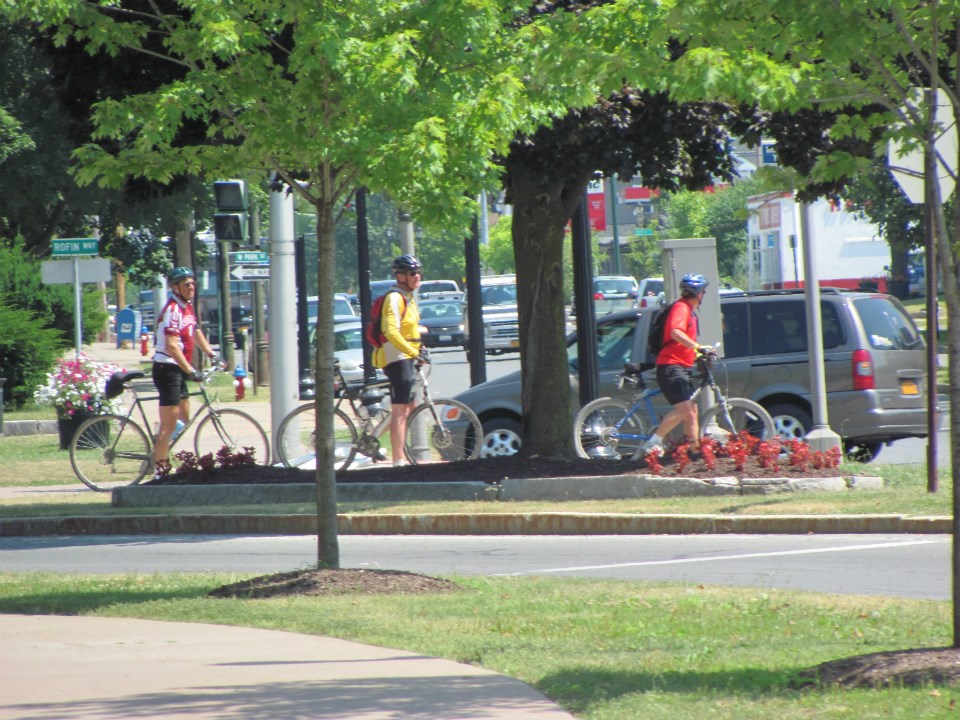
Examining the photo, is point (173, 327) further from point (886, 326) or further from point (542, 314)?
point (886, 326)

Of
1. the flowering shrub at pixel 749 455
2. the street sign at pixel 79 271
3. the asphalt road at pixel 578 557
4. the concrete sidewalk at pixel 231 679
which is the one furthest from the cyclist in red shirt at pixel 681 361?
the street sign at pixel 79 271

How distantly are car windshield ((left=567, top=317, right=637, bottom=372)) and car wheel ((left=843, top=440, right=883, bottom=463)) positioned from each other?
253 cm

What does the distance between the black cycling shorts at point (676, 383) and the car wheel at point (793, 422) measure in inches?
80.5

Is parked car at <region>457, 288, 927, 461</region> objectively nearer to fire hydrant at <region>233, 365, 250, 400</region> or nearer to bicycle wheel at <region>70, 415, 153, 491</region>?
bicycle wheel at <region>70, 415, 153, 491</region>

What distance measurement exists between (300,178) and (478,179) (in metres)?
2.32

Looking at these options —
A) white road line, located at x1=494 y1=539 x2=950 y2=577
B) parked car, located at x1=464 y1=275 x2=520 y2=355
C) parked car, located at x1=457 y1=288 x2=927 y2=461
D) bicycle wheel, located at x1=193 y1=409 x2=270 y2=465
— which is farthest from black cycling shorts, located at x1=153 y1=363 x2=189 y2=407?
parked car, located at x1=464 y1=275 x2=520 y2=355

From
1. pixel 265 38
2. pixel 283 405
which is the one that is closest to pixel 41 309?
pixel 283 405

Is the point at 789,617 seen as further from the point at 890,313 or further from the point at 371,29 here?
the point at 890,313

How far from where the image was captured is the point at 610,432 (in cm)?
1409

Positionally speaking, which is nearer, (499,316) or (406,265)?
(406,265)

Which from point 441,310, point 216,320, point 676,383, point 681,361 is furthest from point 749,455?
point 216,320

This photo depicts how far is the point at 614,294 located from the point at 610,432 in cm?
2903

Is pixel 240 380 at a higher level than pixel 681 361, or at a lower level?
lower

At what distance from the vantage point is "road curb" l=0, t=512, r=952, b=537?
11.0 metres
